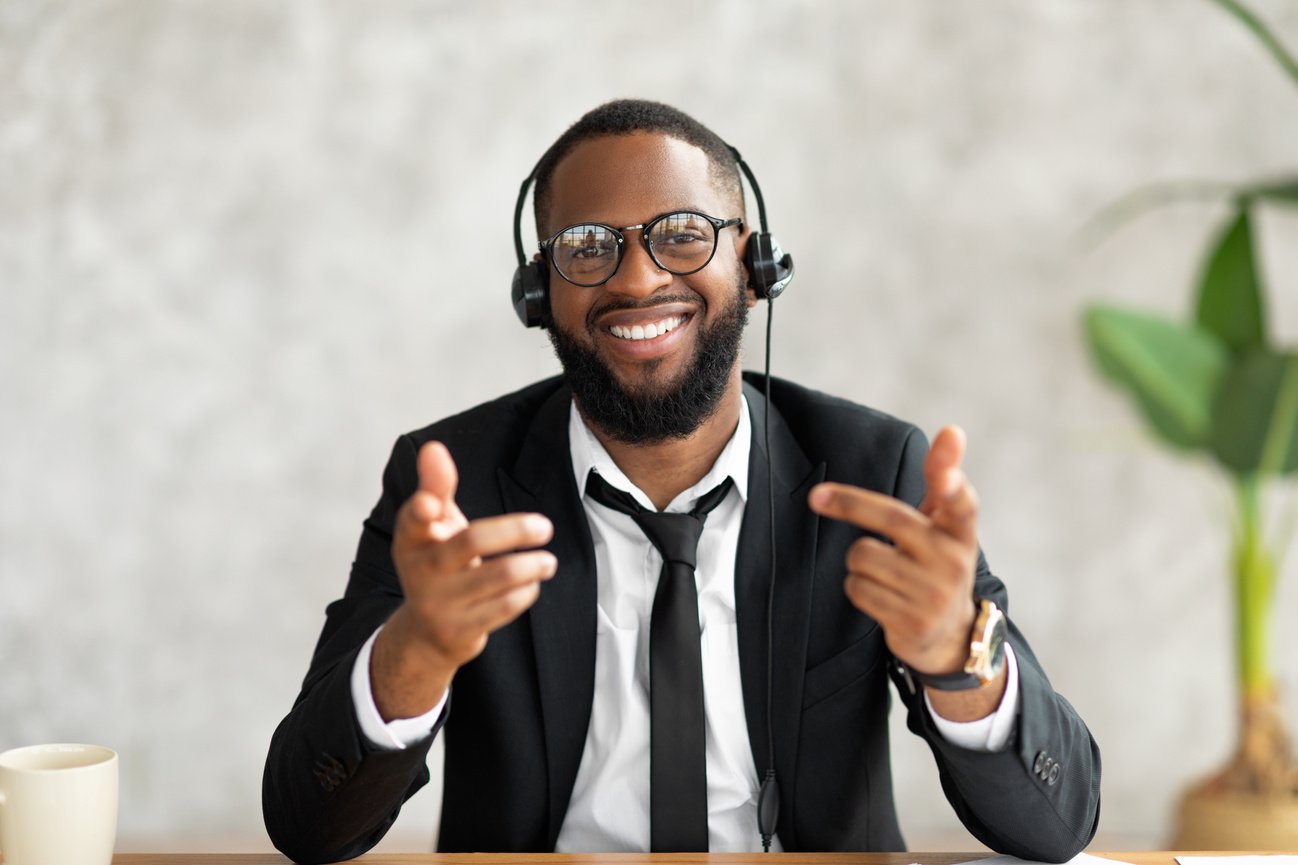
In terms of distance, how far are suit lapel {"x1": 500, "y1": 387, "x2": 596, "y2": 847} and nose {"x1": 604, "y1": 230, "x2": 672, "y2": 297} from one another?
0.94ft

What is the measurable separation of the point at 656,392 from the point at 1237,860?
876 mm

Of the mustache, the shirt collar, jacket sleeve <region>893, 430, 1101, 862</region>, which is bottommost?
jacket sleeve <region>893, 430, 1101, 862</region>

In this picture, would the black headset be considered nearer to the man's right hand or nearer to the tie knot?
the tie knot

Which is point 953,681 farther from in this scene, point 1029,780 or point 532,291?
point 532,291

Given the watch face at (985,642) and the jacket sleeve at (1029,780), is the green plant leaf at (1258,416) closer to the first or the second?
the jacket sleeve at (1029,780)

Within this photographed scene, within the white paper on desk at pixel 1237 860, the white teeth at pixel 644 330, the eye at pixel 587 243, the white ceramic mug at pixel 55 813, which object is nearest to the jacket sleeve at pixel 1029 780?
the white paper on desk at pixel 1237 860

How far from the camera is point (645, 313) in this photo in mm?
1673

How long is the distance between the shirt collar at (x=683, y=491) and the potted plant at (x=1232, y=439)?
79 centimetres

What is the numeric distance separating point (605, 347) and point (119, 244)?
160 cm

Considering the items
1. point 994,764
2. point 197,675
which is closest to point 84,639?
point 197,675

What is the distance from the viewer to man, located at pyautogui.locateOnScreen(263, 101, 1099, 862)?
4.31ft

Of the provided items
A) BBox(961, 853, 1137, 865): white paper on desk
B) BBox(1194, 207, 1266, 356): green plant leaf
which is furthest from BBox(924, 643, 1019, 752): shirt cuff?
BBox(1194, 207, 1266, 356): green plant leaf

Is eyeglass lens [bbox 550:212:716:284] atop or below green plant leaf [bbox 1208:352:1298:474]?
atop

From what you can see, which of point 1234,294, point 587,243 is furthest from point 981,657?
point 1234,294
